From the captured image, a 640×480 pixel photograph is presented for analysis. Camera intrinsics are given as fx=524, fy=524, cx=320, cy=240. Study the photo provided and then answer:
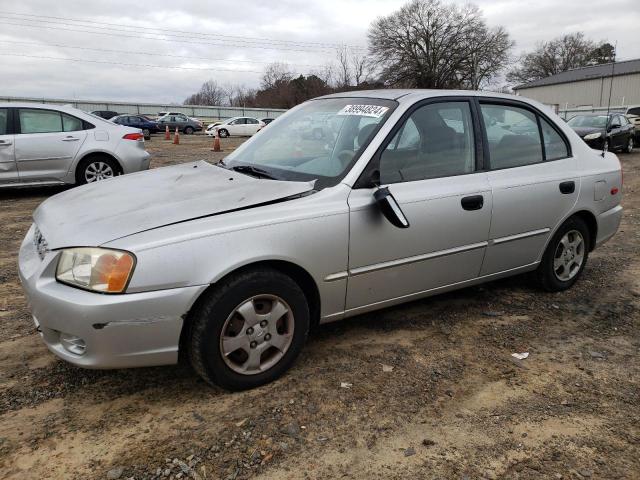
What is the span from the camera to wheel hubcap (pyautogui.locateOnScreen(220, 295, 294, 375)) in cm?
263

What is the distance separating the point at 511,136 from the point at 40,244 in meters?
3.19

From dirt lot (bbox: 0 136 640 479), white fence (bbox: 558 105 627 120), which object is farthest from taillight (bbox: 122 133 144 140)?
white fence (bbox: 558 105 627 120)

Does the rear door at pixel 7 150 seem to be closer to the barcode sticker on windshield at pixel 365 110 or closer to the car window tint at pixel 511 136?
the barcode sticker on windshield at pixel 365 110

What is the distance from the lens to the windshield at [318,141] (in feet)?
10.3

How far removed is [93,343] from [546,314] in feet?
10.3

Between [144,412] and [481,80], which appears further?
[481,80]

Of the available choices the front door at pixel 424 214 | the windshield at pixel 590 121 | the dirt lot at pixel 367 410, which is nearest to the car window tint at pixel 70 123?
the dirt lot at pixel 367 410

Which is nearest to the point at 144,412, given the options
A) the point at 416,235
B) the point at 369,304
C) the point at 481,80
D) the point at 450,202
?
the point at 369,304

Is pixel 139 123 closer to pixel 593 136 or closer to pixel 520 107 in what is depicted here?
pixel 593 136

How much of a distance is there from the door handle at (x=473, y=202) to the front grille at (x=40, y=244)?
2.44 m

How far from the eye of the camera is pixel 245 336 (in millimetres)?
2672

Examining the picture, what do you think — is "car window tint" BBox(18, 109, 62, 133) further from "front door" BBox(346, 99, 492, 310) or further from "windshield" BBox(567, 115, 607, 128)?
"windshield" BBox(567, 115, 607, 128)

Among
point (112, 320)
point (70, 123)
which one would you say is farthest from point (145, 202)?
point (70, 123)

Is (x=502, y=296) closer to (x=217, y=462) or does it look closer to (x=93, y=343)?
(x=217, y=462)
